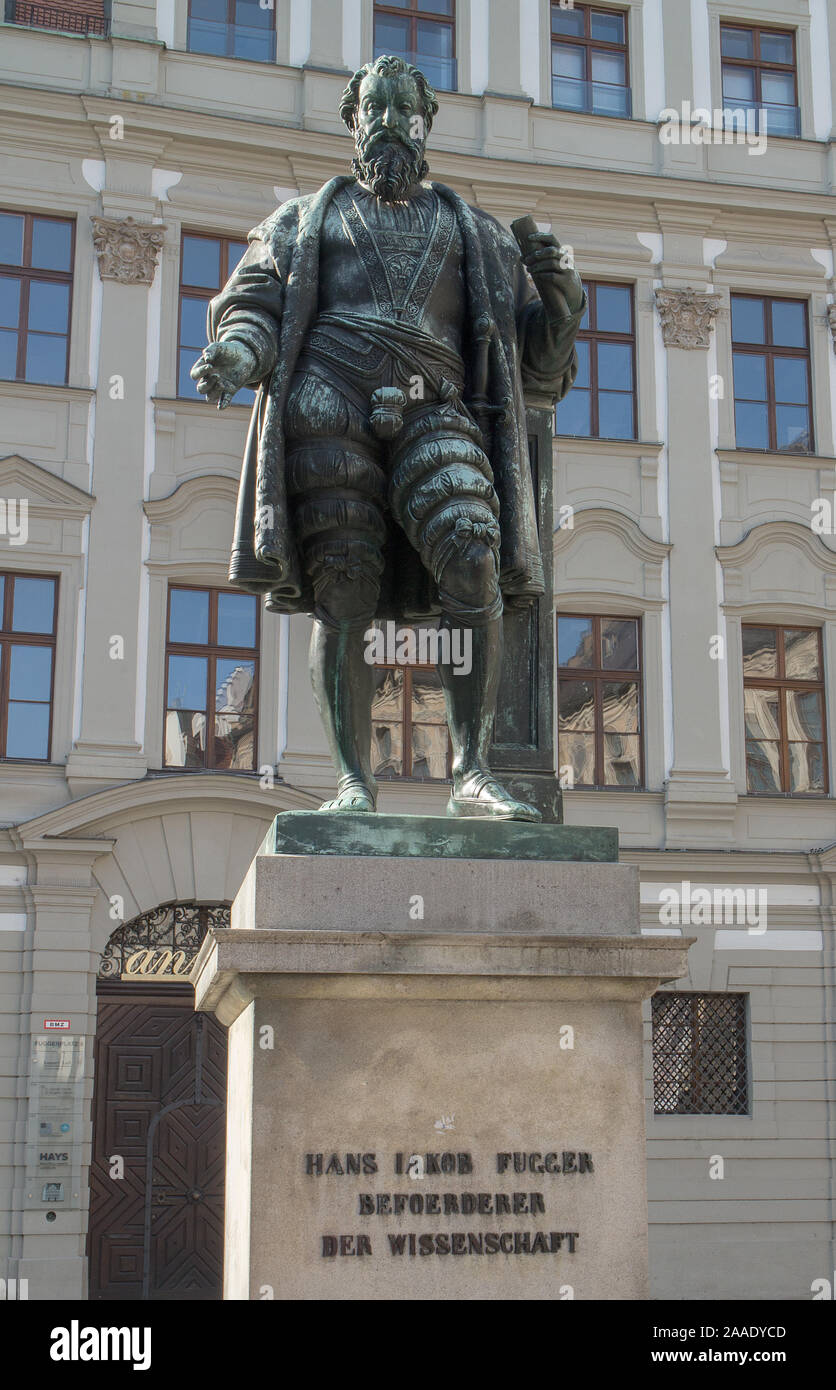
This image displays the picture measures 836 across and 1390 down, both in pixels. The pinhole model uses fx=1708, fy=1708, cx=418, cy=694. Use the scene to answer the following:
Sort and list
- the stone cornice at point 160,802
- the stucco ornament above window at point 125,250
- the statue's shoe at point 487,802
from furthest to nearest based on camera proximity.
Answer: the stucco ornament above window at point 125,250
the stone cornice at point 160,802
the statue's shoe at point 487,802

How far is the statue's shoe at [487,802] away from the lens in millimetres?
4301

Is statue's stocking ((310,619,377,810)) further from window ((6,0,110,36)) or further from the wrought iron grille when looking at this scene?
window ((6,0,110,36))

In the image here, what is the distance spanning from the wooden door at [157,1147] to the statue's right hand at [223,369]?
11.9 m

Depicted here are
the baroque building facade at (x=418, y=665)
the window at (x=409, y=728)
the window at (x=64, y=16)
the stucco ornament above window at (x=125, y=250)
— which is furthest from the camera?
the window at (x=64, y=16)

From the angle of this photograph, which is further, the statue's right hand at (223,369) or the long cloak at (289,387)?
the long cloak at (289,387)

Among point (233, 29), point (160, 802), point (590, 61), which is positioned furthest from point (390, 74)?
point (590, 61)

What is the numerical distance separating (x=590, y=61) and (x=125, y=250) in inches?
233

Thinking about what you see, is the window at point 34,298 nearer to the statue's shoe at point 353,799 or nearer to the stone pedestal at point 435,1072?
the statue's shoe at point 353,799

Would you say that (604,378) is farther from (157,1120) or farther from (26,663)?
(157,1120)

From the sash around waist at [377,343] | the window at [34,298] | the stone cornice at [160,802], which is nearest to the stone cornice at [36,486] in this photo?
the window at [34,298]

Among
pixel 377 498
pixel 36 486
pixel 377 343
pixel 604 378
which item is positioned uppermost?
pixel 604 378

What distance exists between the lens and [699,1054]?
54.5 ft

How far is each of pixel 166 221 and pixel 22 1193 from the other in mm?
9382

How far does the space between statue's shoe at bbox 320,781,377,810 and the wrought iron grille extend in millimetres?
11609
